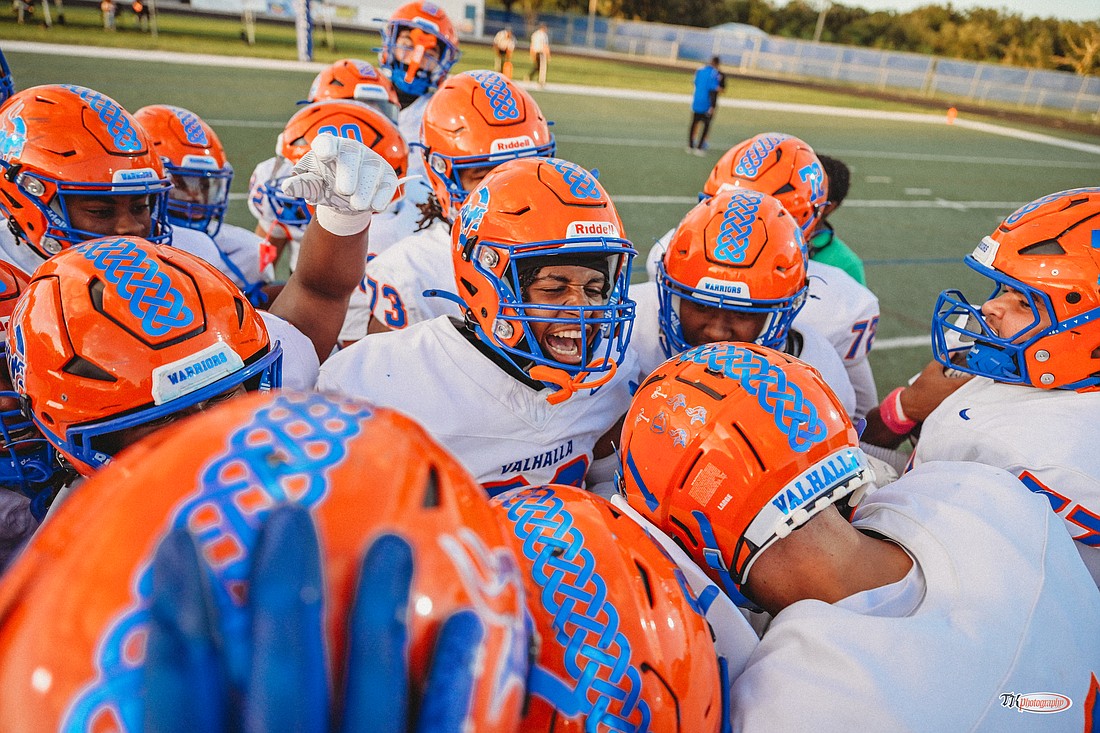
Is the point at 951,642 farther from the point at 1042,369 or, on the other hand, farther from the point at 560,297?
the point at 560,297

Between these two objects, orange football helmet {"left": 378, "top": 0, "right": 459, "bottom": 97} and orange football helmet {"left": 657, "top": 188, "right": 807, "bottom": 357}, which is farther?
orange football helmet {"left": 378, "top": 0, "right": 459, "bottom": 97}

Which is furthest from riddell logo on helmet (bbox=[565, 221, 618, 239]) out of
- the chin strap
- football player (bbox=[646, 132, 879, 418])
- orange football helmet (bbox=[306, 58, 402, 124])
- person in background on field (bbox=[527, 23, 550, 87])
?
person in background on field (bbox=[527, 23, 550, 87])

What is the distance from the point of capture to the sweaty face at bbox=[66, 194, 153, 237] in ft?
8.56

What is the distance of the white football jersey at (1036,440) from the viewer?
1.90 m

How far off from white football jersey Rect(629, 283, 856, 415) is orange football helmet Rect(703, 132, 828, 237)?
940 mm

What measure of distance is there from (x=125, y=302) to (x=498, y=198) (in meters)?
1.21

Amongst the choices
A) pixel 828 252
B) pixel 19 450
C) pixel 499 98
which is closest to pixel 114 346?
pixel 19 450

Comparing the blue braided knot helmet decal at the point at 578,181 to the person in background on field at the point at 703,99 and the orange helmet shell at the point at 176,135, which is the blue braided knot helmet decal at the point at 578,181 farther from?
the person in background on field at the point at 703,99

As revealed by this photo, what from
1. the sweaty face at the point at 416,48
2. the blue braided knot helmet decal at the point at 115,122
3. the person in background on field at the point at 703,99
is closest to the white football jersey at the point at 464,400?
the blue braided knot helmet decal at the point at 115,122

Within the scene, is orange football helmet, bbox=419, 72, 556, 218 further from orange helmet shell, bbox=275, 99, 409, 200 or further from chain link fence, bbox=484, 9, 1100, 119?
chain link fence, bbox=484, 9, 1100, 119

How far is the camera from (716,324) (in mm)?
2729

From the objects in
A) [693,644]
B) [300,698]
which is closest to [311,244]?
[693,644]

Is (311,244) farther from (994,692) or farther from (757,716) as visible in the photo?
(994,692)

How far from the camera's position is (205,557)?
0.69m
